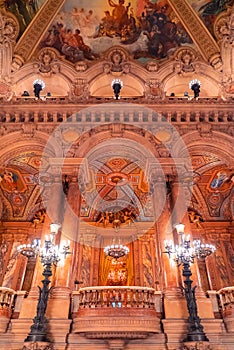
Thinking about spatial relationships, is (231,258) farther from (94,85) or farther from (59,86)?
(59,86)

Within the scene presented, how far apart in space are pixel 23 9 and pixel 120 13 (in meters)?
4.37

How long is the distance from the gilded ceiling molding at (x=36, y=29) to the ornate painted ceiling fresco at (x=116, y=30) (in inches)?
9.4

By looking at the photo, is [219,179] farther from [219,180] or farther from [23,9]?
[23,9]

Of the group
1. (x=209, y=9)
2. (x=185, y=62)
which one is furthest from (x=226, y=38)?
(x=185, y=62)

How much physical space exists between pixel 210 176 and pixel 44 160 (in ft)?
24.6

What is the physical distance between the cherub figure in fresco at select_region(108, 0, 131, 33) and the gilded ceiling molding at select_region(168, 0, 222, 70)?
2.06 m

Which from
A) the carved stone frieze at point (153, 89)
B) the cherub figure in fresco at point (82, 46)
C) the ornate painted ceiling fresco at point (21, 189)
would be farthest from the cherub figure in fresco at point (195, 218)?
the cherub figure in fresco at point (82, 46)

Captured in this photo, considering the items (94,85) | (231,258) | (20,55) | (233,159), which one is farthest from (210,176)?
(20,55)

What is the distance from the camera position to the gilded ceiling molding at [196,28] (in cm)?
1462

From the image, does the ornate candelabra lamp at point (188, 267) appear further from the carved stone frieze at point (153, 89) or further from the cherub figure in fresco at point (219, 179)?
the carved stone frieze at point (153, 89)

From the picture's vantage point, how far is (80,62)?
14383 mm

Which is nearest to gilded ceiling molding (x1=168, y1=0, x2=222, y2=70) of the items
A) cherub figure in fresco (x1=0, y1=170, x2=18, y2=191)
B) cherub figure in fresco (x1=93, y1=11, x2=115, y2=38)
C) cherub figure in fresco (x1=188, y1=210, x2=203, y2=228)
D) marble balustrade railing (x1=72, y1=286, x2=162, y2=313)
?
cherub figure in fresco (x1=93, y1=11, x2=115, y2=38)

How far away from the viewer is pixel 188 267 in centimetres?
825

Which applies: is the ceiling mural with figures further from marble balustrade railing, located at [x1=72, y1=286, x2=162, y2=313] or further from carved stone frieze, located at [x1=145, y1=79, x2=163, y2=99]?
marble balustrade railing, located at [x1=72, y1=286, x2=162, y2=313]
